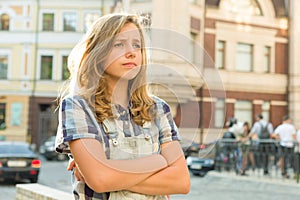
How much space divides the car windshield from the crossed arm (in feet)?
41.0

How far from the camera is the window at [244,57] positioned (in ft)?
91.7

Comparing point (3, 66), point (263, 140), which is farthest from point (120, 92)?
point (3, 66)

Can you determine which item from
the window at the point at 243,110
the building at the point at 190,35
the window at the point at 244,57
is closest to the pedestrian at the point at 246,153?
the building at the point at 190,35

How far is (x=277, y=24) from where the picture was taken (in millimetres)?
28719

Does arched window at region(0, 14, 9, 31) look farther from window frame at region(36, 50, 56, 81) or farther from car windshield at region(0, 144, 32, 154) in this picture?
car windshield at region(0, 144, 32, 154)

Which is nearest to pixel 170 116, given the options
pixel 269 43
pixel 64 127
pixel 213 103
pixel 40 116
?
pixel 213 103

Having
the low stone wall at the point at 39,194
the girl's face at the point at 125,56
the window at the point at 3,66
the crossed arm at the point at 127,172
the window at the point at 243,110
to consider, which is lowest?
the low stone wall at the point at 39,194

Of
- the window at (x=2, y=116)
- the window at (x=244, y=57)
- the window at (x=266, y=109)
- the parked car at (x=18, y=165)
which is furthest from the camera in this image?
the window at (x=2, y=116)

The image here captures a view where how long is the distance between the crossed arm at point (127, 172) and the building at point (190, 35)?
14451mm

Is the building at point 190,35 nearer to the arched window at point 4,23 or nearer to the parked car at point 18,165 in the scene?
the arched window at point 4,23

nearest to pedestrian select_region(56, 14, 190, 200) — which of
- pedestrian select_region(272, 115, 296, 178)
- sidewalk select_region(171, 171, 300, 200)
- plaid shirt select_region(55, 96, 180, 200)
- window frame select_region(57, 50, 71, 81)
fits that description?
plaid shirt select_region(55, 96, 180, 200)

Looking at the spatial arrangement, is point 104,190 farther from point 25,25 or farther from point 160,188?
point 25,25

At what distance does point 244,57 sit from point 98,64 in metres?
26.9

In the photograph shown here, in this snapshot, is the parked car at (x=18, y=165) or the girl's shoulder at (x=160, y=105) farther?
the parked car at (x=18, y=165)
